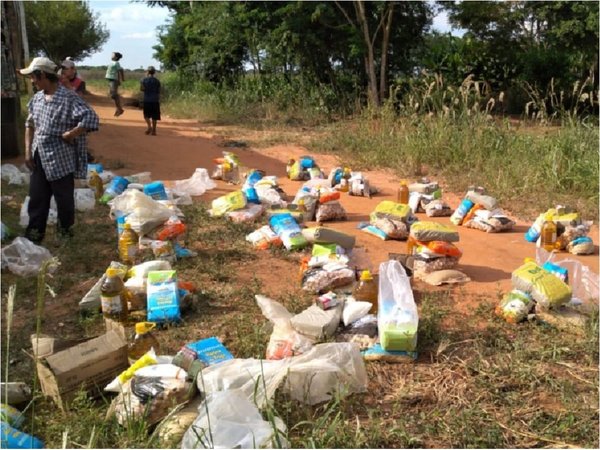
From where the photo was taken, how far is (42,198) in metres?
4.63

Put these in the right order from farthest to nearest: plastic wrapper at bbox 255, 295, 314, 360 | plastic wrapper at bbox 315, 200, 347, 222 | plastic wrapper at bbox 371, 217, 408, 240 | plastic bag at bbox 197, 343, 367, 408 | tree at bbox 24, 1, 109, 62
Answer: tree at bbox 24, 1, 109, 62 < plastic wrapper at bbox 315, 200, 347, 222 < plastic wrapper at bbox 371, 217, 408, 240 < plastic wrapper at bbox 255, 295, 314, 360 < plastic bag at bbox 197, 343, 367, 408

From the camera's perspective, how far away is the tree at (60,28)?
2859 cm

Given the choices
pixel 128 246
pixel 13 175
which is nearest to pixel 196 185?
pixel 13 175

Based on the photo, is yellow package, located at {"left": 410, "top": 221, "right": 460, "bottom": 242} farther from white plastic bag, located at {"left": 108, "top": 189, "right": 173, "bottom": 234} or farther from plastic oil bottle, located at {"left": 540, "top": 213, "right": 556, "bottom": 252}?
white plastic bag, located at {"left": 108, "top": 189, "right": 173, "bottom": 234}

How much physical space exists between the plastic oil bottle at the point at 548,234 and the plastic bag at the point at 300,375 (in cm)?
274

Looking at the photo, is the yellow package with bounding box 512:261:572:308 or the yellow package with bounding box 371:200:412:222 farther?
the yellow package with bounding box 371:200:412:222

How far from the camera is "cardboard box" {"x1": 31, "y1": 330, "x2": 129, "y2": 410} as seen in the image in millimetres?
2447

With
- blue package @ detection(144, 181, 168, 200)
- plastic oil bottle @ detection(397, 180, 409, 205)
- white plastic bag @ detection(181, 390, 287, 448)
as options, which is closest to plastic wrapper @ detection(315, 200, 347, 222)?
plastic oil bottle @ detection(397, 180, 409, 205)

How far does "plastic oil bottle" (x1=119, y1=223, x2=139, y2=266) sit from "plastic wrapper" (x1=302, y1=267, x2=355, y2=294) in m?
1.27

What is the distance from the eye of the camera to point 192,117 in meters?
14.4

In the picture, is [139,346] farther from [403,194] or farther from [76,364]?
[403,194]

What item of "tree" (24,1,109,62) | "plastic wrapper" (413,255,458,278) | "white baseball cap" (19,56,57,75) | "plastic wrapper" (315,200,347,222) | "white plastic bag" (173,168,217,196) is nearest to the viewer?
"plastic wrapper" (413,255,458,278)

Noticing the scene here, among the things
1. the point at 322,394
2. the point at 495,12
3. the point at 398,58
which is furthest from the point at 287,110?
the point at 322,394

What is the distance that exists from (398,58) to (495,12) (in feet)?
12.8
